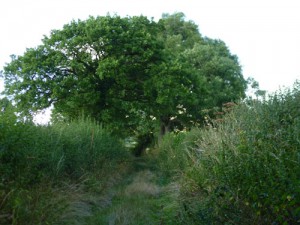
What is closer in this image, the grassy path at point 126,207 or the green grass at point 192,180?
the green grass at point 192,180

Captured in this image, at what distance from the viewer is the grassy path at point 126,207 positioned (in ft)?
24.4

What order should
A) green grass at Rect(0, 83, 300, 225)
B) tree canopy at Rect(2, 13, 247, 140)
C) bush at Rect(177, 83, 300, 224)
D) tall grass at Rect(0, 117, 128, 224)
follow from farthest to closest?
tree canopy at Rect(2, 13, 247, 140)
tall grass at Rect(0, 117, 128, 224)
green grass at Rect(0, 83, 300, 225)
bush at Rect(177, 83, 300, 224)

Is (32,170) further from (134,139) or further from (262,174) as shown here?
(134,139)

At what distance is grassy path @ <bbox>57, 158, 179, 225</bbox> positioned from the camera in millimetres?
7438

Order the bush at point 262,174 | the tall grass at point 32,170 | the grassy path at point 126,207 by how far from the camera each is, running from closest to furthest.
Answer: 1. the bush at point 262,174
2. the tall grass at point 32,170
3. the grassy path at point 126,207

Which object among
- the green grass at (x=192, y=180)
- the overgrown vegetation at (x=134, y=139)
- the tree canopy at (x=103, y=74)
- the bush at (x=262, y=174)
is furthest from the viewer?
the tree canopy at (x=103, y=74)

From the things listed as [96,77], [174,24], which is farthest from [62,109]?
[174,24]

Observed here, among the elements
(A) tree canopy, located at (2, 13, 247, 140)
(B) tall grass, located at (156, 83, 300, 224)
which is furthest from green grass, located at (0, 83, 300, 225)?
(A) tree canopy, located at (2, 13, 247, 140)

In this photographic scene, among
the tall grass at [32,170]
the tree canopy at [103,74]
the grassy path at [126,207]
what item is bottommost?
the grassy path at [126,207]

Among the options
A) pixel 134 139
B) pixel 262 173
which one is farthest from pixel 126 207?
pixel 134 139

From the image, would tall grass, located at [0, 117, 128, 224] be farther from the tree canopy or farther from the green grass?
the tree canopy

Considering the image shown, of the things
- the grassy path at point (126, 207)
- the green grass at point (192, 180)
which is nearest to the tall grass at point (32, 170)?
the green grass at point (192, 180)

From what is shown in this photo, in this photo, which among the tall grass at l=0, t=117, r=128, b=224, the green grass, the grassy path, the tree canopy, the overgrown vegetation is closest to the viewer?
the green grass

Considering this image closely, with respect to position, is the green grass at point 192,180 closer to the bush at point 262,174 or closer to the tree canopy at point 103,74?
the bush at point 262,174
